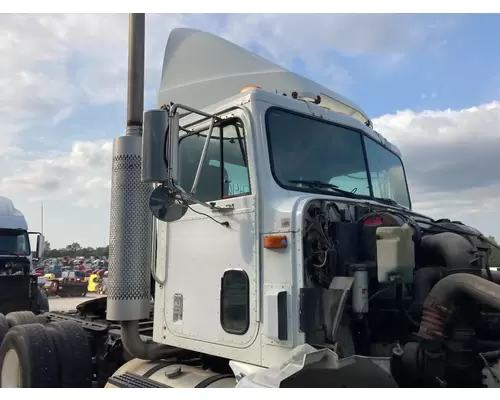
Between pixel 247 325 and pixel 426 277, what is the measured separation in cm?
124

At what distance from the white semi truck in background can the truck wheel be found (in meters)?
0.02

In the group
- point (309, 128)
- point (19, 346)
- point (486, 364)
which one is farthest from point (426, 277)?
point (19, 346)

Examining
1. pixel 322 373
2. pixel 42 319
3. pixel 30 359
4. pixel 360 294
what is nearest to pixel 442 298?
pixel 360 294

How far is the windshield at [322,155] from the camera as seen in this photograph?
3.80 metres

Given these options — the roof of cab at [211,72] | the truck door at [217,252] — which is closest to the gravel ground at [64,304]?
the roof of cab at [211,72]

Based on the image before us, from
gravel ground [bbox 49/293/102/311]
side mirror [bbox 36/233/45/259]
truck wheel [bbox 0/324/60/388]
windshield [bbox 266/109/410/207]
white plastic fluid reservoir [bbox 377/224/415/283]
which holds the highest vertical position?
windshield [bbox 266/109/410/207]

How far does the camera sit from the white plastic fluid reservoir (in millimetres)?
3240

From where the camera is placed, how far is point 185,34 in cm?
497

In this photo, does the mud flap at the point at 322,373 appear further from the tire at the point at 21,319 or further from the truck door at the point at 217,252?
the tire at the point at 21,319

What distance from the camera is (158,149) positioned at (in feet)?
11.0

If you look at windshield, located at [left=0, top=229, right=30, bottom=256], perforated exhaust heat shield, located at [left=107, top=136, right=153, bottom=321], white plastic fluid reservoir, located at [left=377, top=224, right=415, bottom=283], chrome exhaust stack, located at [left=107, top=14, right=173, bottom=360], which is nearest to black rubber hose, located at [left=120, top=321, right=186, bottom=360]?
chrome exhaust stack, located at [left=107, top=14, right=173, bottom=360]

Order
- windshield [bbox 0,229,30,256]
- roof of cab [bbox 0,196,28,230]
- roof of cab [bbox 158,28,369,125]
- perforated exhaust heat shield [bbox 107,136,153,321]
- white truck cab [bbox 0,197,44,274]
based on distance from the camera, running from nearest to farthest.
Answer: perforated exhaust heat shield [bbox 107,136,153,321], roof of cab [bbox 158,28,369,125], white truck cab [bbox 0,197,44,274], windshield [bbox 0,229,30,256], roof of cab [bbox 0,196,28,230]

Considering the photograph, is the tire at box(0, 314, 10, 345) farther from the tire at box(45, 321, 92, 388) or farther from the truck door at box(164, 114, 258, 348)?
the truck door at box(164, 114, 258, 348)

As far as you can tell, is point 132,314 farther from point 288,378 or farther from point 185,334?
point 288,378
